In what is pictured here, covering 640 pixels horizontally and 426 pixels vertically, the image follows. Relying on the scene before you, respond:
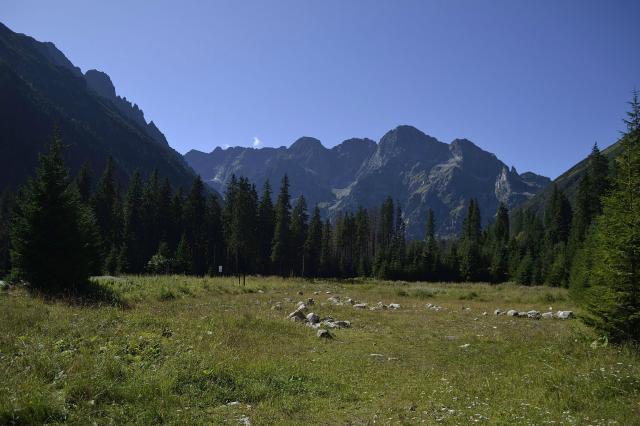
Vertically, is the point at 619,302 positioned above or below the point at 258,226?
below

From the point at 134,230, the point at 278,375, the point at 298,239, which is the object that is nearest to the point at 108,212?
the point at 134,230

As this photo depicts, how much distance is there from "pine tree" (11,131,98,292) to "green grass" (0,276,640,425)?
13.1 feet

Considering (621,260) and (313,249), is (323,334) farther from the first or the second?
(313,249)

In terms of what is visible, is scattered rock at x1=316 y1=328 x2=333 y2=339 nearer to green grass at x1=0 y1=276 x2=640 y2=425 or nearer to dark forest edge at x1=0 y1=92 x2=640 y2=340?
green grass at x1=0 y1=276 x2=640 y2=425

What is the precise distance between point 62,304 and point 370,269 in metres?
85.6

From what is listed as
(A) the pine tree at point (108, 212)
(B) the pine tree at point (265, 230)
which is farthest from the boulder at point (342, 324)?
(B) the pine tree at point (265, 230)

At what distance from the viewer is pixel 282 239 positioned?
75062 millimetres

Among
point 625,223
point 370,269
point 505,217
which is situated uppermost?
point 505,217

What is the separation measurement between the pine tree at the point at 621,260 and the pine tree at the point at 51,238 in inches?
878

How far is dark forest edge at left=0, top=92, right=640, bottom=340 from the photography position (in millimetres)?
14148

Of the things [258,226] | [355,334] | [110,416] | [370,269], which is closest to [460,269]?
[370,269]

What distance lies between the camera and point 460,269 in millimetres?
84375

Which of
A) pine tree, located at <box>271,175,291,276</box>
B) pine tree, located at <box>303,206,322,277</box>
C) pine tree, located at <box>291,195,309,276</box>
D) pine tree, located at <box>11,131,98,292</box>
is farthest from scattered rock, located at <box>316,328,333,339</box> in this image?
pine tree, located at <box>303,206,322,277</box>

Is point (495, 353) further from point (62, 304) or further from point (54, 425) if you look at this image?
point (62, 304)
